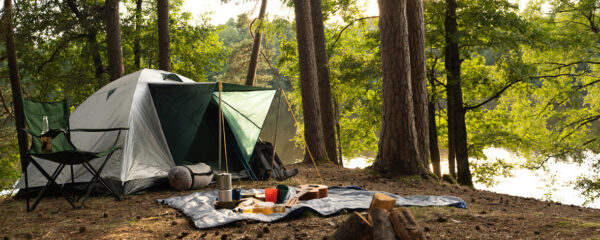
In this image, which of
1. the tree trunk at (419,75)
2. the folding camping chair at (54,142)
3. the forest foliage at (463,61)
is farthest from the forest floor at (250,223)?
the forest foliage at (463,61)

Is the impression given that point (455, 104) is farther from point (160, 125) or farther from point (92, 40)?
point (92, 40)

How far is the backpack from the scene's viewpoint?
5641 millimetres

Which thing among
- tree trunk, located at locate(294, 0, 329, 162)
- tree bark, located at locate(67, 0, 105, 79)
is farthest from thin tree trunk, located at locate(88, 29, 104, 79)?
tree trunk, located at locate(294, 0, 329, 162)

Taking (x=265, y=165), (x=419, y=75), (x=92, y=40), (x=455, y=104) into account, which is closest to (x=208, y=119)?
(x=265, y=165)

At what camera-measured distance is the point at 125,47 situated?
1412 cm

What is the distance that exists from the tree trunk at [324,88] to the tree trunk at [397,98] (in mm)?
2685

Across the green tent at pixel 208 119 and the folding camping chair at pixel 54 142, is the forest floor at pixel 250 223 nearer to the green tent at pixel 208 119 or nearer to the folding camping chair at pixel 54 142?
the folding camping chair at pixel 54 142

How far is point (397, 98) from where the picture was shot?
5523 mm

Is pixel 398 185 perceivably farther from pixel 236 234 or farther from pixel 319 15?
pixel 319 15

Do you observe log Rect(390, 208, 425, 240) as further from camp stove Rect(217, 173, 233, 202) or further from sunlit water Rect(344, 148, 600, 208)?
sunlit water Rect(344, 148, 600, 208)

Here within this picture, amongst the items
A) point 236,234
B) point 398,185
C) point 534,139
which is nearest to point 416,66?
point 398,185

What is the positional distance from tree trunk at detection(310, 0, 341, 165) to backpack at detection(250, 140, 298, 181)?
255 cm

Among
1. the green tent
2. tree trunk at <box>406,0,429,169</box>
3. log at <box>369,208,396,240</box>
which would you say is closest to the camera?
log at <box>369,208,396,240</box>

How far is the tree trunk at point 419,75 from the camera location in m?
6.08
